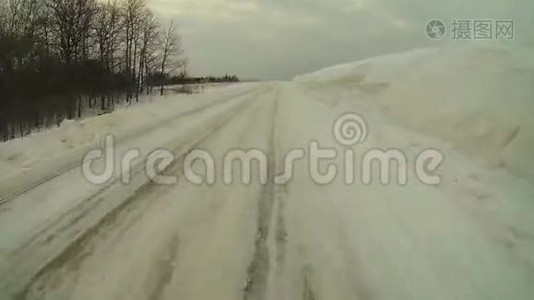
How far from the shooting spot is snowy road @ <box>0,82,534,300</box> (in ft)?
13.5

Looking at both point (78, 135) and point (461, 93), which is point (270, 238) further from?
point (461, 93)

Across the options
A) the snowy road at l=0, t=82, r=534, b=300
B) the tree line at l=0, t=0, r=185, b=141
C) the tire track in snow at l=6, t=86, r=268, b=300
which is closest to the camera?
the tire track in snow at l=6, t=86, r=268, b=300

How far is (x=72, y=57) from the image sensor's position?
6.83 meters

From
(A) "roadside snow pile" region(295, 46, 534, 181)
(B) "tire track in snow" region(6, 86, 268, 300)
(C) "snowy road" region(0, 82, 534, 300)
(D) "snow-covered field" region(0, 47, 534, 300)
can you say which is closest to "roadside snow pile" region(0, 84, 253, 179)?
(D) "snow-covered field" region(0, 47, 534, 300)

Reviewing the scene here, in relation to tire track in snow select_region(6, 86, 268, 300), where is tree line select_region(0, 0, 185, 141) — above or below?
above

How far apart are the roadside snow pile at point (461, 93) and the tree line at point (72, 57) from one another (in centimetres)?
224

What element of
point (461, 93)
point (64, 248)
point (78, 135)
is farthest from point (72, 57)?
point (461, 93)

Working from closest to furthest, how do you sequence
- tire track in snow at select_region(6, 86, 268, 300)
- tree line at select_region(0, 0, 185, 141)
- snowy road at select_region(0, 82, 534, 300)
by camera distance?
tire track in snow at select_region(6, 86, 268, 300) → snowy road at select_region(0, 82, 534, 300) → tree line at select_region(0, 0, 185, 141)

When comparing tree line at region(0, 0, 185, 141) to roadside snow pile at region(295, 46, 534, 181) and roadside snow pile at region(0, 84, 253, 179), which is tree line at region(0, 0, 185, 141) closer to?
roadside snow pile at region(0, 84, 253, 179)

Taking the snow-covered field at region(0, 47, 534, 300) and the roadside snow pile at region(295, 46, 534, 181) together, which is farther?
the roadside snow pile at region(295, 46, 534, 181)

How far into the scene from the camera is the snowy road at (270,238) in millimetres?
4117

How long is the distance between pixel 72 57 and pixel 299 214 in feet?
11.6

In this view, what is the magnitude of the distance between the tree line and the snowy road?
787 millimetres

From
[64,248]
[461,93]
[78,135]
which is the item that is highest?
[461,93]
